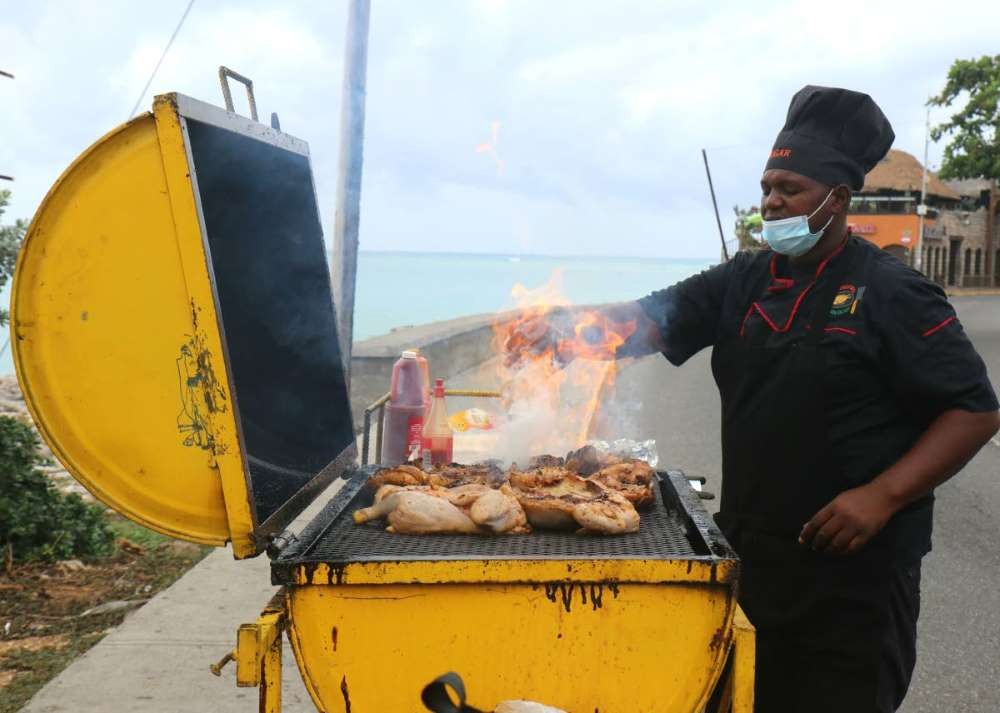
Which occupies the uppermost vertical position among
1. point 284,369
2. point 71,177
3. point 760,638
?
point 71,177

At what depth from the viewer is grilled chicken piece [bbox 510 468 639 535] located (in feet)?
9.00

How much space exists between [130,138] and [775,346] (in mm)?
1924

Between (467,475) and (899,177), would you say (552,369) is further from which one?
(899,177)

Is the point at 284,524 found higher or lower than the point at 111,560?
higher

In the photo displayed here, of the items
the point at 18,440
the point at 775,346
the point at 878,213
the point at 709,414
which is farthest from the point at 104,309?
the point at 878,213

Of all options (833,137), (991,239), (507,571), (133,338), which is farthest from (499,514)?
(991,239)

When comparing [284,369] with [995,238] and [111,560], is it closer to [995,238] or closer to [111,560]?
[111,560]

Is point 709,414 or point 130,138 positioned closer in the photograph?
point 130,138

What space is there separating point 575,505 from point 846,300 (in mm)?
1005

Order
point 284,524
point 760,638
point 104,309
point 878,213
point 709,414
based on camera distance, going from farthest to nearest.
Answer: point 878,213, point 709,414, point 760,638, point 284,524, point 104,309

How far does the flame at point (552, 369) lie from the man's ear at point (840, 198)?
920 mm

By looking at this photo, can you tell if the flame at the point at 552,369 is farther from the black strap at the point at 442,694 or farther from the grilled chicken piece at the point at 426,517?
the black strap at the point at 442,694

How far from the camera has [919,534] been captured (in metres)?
2.92

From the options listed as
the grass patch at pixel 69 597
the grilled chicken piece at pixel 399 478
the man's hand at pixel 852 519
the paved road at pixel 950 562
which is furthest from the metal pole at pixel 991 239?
the grilled chicken piece at pixel 399 478
